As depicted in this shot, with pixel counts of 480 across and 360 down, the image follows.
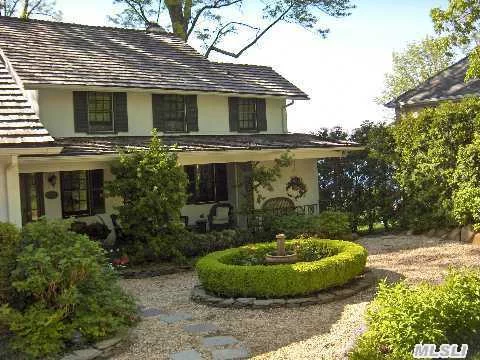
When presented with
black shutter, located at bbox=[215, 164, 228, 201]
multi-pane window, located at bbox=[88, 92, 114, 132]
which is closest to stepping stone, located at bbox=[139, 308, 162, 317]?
multi-pane window, located at bbox=[88, 92, 114, 132]

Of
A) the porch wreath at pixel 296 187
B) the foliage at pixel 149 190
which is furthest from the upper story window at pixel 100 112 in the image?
the porch wreath at pixel 296 187

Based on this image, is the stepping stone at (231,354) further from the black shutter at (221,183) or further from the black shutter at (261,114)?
the black shutter at (261,114)

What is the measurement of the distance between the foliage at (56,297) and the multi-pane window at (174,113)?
9.52m

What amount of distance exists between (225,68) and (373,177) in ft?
23.2

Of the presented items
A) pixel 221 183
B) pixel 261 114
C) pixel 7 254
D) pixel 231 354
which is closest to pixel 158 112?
pixel 221 183

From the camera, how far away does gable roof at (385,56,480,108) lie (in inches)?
982

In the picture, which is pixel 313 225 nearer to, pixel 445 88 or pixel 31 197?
pixel 31 197

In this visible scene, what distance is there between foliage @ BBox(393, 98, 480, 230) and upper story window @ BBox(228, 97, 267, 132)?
512 centimetres

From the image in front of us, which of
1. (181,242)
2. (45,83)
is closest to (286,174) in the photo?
(181,242)

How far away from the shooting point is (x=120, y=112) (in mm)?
15953

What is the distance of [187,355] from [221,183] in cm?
1198

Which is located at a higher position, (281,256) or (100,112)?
(100,112)

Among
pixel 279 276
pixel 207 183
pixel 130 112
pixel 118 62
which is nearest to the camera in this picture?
pixel 279 276

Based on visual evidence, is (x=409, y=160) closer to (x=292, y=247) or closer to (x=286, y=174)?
(x=286, y=174)
